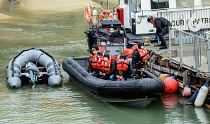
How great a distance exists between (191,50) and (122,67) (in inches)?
68.6

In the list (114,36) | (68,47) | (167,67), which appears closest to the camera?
(167,67)

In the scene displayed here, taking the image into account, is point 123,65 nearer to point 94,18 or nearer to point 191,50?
point 191,50

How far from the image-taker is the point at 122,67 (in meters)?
11.5

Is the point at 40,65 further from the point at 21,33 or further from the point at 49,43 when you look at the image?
the point at 21,33

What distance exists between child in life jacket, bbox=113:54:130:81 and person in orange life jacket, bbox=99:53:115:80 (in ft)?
0.65

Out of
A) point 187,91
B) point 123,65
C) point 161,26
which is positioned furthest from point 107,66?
point 161,26

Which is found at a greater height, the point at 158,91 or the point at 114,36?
the point at 114,36

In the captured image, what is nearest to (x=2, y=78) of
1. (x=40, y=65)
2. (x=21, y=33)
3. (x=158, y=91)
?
(x=40, y=65)

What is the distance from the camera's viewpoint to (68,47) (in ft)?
66.4

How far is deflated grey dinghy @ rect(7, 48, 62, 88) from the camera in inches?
523

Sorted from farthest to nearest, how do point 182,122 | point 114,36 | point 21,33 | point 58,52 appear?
point 21,33 < point 58,52 < point 114,36 < point 182,122

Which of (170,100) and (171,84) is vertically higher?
(171,84)

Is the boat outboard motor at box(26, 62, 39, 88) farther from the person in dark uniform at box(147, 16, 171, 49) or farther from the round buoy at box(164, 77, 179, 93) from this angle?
the round buoy at box(164, 77, 179, 93)

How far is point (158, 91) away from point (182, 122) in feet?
2.95
